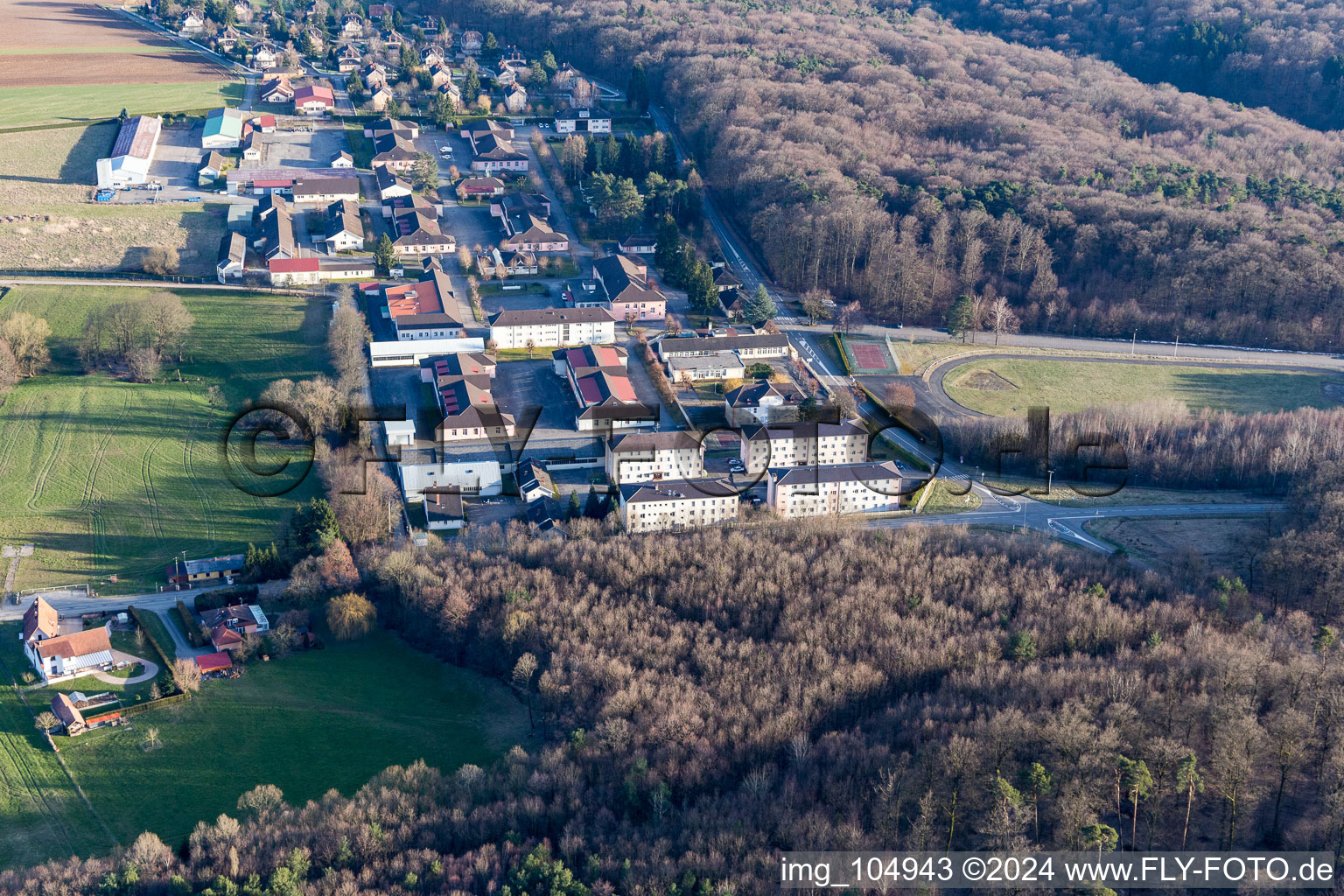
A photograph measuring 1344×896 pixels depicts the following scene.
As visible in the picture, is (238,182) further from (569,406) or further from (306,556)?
(306,556)

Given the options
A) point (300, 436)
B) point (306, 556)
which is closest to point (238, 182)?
point (300, 436)

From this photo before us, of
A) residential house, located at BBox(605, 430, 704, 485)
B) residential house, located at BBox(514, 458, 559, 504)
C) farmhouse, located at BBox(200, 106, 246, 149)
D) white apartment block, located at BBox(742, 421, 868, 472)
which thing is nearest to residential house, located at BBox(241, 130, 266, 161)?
farmhouse, located at BBox(200, 106, 246, 149)

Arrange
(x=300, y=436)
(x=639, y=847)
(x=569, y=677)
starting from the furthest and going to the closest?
(x=300, y=436)
(x=569, y=677)
(x=639, y=847)

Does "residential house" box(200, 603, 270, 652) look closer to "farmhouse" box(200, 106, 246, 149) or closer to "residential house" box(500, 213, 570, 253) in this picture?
"residential house" box(500, 213, 570, 253)

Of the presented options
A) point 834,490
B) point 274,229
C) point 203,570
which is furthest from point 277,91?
point 834,490

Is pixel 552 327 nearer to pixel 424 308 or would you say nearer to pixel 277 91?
pixel 424 308

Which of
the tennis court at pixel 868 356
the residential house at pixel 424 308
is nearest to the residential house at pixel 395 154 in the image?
the residential house at pixel 424 308

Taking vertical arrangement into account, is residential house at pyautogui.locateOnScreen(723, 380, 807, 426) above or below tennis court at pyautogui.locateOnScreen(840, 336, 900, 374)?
below
